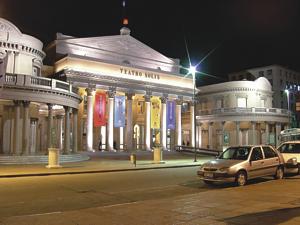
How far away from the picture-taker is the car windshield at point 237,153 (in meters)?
15.0

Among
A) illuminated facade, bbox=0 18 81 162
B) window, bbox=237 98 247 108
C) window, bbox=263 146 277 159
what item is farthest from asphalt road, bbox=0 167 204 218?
window, bbox=237 98 247 108

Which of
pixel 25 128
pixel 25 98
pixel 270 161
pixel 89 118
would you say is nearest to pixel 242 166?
pixel 270 161

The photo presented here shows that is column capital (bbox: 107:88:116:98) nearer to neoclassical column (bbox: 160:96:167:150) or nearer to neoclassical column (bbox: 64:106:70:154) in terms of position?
neoclassical column (bbox: 160:96:167:150)

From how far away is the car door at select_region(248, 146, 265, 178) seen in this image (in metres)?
14.5

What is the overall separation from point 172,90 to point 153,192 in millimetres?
35522

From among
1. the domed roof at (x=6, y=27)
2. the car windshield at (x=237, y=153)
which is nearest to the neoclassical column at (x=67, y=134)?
the domed roof at (x=6, y=27)

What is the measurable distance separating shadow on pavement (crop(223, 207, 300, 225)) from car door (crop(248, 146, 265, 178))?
5.82 m

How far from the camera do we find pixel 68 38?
44.0 m

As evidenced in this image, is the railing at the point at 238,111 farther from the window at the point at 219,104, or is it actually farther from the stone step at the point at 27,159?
the stone step at the point at 27,159

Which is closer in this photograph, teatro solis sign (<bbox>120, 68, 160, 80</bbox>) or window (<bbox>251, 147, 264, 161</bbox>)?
window (<bbox>251, 147, 264, 161</bbox>)

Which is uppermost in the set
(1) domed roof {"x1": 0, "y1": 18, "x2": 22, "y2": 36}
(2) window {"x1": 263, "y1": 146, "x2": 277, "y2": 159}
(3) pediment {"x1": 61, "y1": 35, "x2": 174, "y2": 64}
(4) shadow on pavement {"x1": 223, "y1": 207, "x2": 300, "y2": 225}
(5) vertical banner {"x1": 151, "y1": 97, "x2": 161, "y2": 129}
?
(3) pediment {"x1": 61, "y1": 35, "x2": 174, "y2": 64}

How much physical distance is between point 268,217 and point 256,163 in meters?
7.15

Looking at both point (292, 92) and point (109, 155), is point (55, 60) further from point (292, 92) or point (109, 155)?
point (292, 92)

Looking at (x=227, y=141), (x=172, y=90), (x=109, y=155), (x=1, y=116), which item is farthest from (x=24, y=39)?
(x=227, y=141)
